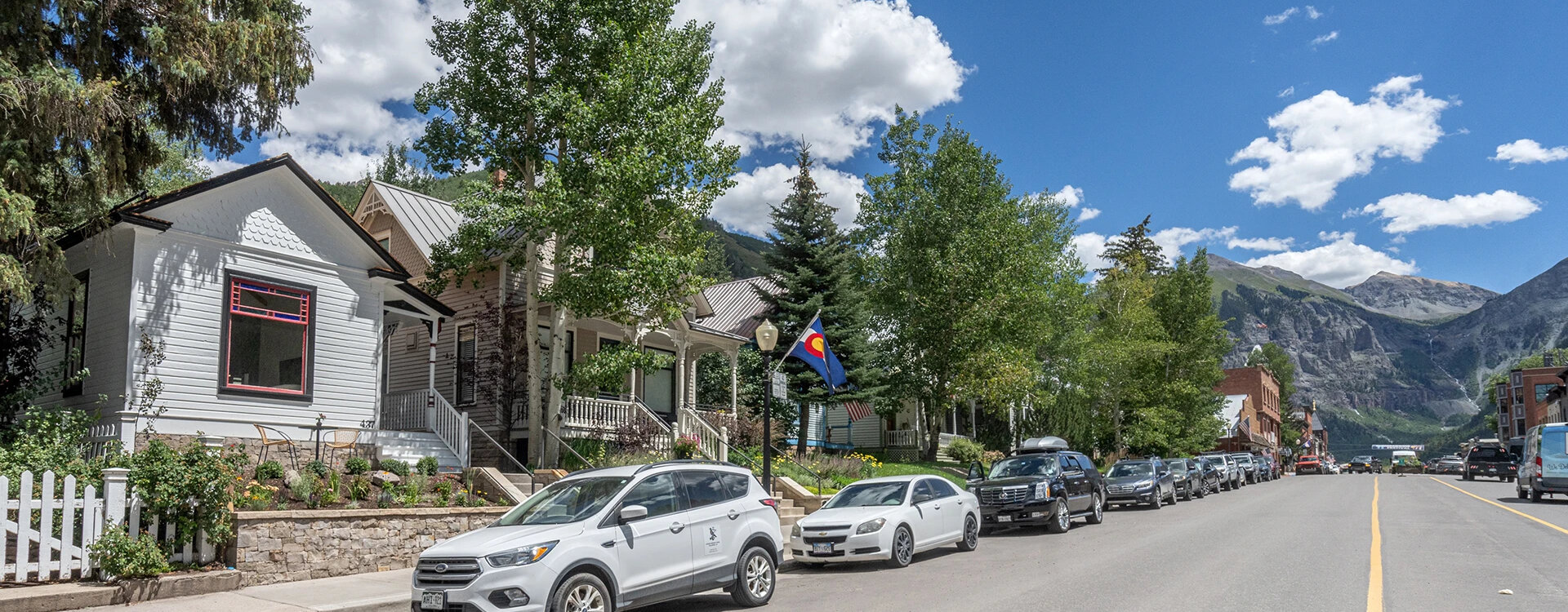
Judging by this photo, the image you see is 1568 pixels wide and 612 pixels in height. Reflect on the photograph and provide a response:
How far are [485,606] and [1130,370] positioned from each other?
135ft

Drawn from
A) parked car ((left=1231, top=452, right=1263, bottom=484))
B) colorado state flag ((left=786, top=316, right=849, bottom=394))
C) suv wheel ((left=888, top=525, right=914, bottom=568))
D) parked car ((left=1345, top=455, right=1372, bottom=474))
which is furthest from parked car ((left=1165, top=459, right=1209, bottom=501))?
parked car ((left=1345, top=455, right=1372, bottom=474))

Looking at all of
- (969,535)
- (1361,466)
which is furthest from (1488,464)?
(969,535)

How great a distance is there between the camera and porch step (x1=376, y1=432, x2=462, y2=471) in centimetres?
1773

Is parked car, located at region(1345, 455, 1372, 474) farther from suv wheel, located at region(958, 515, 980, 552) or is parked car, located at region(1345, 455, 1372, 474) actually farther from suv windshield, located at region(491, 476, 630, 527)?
suv windshield, located at region(491, 476, 630, 527)

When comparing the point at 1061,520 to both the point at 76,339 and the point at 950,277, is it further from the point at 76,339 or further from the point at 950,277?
the point at 76,339

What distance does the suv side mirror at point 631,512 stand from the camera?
30.5ft

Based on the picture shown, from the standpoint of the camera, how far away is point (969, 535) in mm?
16391

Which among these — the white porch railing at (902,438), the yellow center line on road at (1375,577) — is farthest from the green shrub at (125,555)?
the white porch railing at (902,438)

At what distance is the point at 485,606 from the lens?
8.41m

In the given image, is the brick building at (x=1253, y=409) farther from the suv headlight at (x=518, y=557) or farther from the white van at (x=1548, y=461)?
the suv headlight at (x=518, y=557)

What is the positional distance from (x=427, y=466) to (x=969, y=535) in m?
9.17

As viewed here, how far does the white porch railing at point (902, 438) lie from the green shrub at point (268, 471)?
29267 mm

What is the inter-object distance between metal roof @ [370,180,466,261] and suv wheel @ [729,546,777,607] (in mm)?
15631

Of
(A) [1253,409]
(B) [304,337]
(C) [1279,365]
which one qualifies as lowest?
(A) [1253,409]
